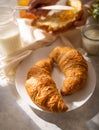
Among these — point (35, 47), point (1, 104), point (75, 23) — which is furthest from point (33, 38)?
point (1, 104)

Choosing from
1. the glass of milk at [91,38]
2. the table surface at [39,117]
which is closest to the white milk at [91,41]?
the glass of milk at [91,38]

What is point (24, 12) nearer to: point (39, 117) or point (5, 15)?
point (5, 15)

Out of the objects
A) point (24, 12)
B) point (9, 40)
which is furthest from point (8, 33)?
point (24, 12)

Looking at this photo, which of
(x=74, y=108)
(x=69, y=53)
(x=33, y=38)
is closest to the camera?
(x=74, y=108)

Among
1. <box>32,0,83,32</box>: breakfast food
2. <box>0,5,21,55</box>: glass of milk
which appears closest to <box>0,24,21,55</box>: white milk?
<box>0,5,21,55</box>: glass of milk

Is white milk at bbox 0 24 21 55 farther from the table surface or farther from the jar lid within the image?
the table surface

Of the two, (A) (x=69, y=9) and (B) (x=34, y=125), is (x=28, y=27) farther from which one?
(B) (x=34, y=125)
